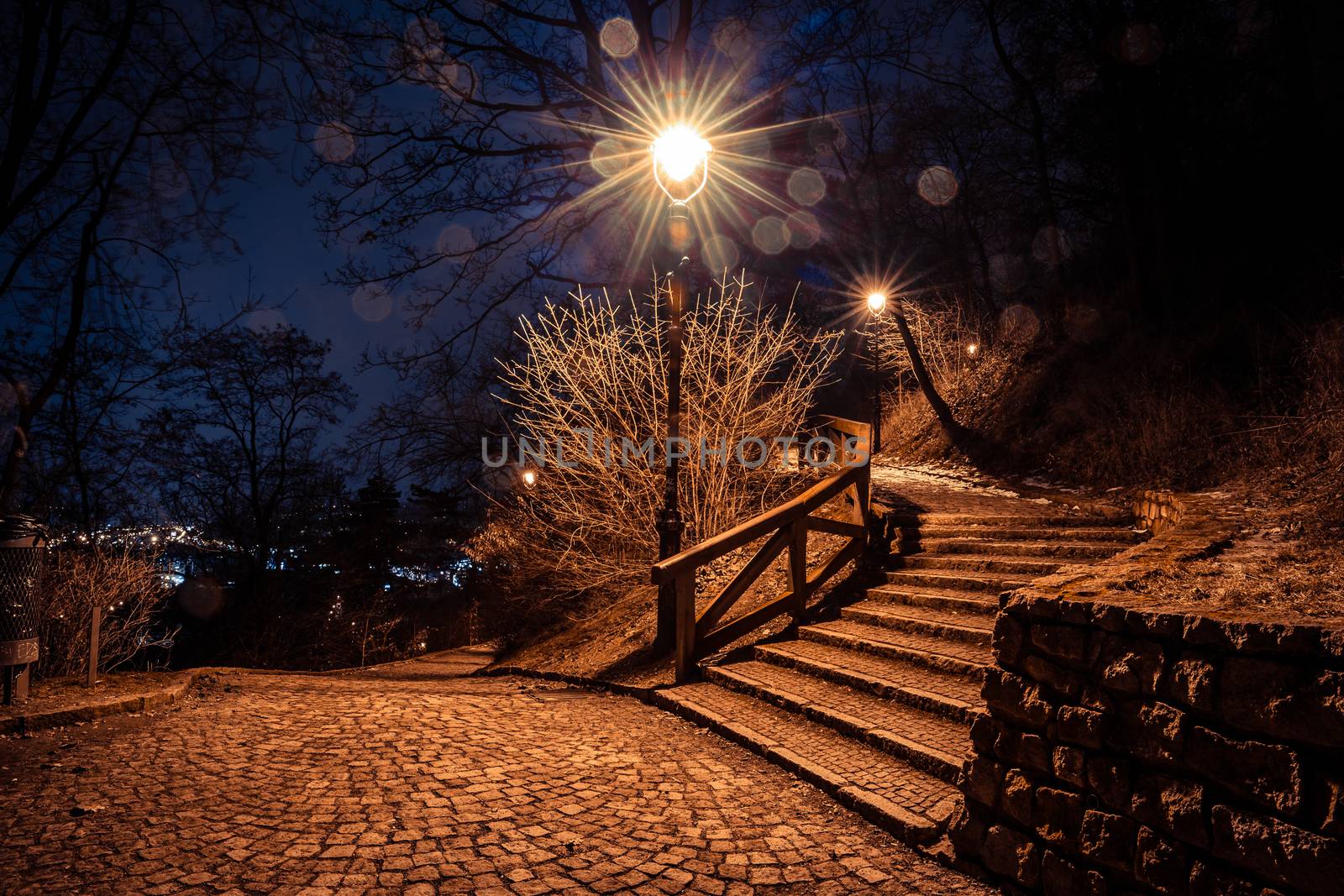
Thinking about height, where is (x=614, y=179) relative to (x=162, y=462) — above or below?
above

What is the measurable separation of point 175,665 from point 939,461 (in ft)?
57.3

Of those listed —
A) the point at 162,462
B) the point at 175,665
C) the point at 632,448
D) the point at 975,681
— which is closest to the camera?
the point at 975,681

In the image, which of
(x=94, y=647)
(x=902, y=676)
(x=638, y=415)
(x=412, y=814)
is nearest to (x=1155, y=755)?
(x=902, y=676)

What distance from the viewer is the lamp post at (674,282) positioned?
597 cm

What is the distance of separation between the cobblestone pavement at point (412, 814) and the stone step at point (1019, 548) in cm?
360

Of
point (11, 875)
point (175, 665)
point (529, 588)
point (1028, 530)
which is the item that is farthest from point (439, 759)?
point (175, 665)

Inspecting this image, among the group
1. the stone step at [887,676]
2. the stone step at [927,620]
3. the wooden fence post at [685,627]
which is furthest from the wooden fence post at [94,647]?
the stone step at [927,620]

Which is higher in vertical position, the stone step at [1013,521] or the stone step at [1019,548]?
the stone step at [1013,521]

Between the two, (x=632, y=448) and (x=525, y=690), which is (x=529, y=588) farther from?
(x=525, y=690)

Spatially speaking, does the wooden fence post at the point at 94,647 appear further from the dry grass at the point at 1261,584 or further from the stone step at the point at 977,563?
the stone step at the point at 977,563

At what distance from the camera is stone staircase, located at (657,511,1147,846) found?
143 inches

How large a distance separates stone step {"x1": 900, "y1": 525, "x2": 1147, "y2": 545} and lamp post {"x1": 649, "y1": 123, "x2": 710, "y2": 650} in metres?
2.83

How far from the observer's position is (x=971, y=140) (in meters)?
18.9

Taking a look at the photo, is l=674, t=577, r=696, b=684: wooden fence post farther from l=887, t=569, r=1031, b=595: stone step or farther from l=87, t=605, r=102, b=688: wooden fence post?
l=87, t=605, r=102, b=688: wooden fence post
